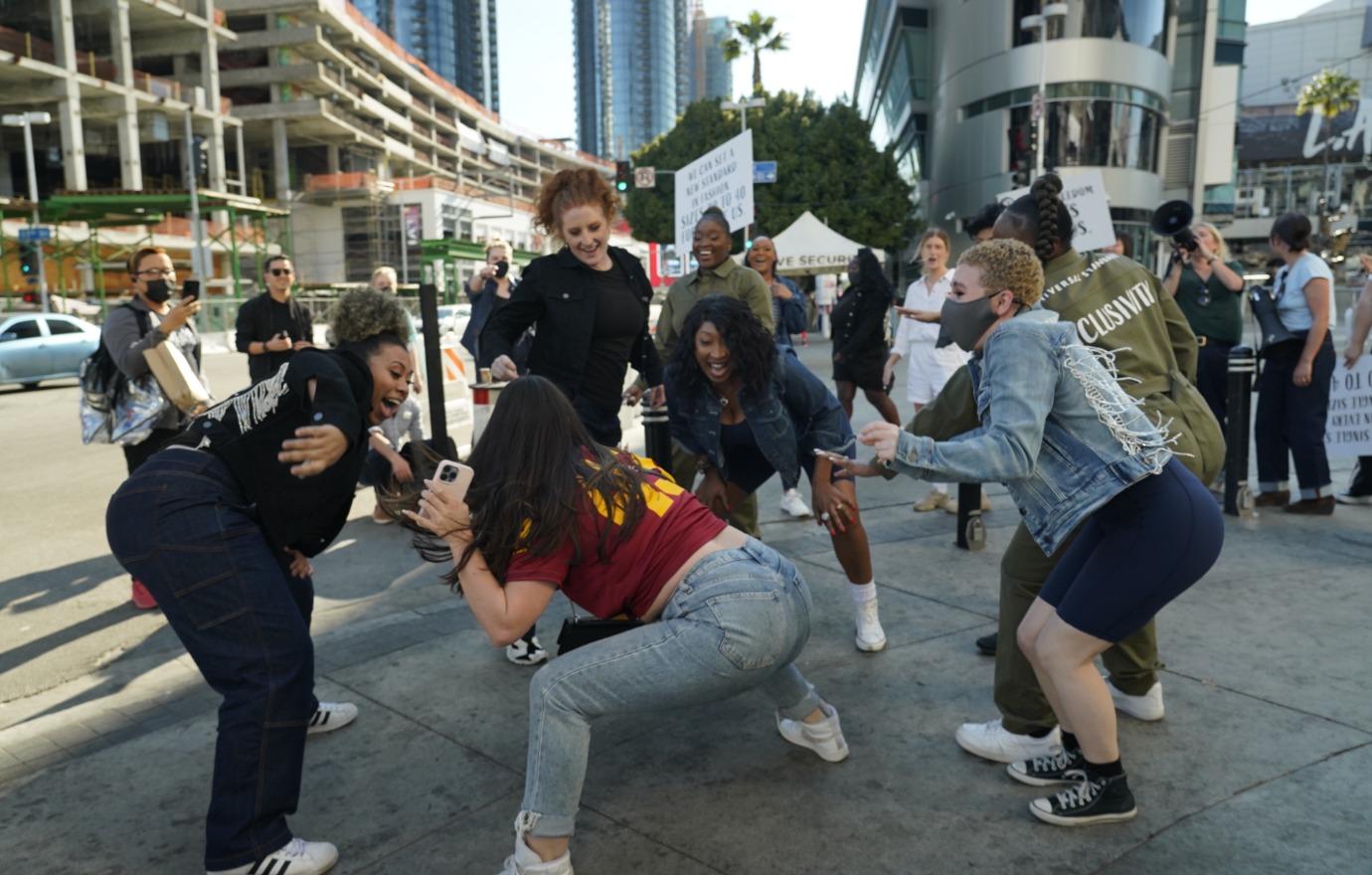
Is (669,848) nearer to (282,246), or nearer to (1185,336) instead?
(1185,336)

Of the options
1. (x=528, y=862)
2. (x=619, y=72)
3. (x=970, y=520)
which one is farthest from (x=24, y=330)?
(x=619, y=72)

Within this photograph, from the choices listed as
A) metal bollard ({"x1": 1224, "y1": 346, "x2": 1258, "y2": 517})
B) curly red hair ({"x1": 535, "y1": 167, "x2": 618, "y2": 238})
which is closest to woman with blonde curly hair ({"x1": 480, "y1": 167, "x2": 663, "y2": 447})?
curly red hair ({"x1": 535, "y1": 167, "x2": 618, "y2": 238})

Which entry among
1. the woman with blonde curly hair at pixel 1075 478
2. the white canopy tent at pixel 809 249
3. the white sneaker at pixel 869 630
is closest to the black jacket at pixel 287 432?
the woman with blonde curly hair at pixel 1075 478

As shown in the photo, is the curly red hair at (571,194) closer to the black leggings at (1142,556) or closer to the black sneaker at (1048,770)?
the black leggings at (1142,556)

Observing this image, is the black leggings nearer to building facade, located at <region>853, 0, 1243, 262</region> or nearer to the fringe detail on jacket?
the fringe detail on jacket

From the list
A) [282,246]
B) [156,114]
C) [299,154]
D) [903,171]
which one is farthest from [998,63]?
[299,154]

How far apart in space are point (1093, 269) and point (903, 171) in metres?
69.1

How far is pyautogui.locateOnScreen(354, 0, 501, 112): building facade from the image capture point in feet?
448

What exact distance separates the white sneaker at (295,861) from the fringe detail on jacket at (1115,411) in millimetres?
2396

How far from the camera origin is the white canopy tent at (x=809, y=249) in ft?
81.8

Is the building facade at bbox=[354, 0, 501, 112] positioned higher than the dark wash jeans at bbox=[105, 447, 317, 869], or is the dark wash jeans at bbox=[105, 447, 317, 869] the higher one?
the building facade at bbox=[354, 0, 501, 112]

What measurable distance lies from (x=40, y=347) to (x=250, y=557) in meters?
18.0

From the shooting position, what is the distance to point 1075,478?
2.58 m

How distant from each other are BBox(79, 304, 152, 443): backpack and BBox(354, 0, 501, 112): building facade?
142356 millimetres
